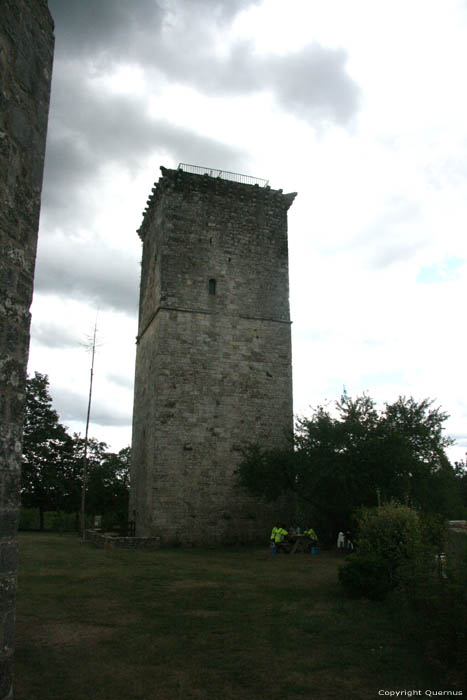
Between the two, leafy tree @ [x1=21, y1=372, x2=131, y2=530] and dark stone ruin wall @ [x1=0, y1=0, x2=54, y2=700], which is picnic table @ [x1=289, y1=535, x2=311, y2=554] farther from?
leafy tree @ [x1=21, y1=372, x2=131, y2=530]

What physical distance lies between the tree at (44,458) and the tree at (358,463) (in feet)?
55.9

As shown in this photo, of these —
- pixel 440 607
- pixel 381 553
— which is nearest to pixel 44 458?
pixel 381 553

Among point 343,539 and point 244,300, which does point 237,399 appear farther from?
point 343,539

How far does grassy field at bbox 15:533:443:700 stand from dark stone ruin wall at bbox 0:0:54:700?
6.73ft

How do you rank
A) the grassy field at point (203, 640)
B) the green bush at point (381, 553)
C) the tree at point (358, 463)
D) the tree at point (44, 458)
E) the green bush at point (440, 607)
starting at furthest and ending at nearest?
1. the tree at point (44, 458)
2. the tree at point (358, 463)
3. the green bush at point (381, 553)
4. the green bush at point (440, 607)
5. the grassy field at point (203, 640)

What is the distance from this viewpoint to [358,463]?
16797 millimetres

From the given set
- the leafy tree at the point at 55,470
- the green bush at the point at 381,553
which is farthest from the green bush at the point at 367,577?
the leafy tree at the point at 55,470

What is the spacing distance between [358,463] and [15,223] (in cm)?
1477

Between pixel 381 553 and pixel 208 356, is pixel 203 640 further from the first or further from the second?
pixel 208 356

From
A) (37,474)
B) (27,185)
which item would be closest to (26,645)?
(27,185)

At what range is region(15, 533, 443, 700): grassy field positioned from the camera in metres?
5.05

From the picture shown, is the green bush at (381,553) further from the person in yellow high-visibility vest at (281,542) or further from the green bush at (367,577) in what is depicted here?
the person in yellow high-visibility vest at (281,542)

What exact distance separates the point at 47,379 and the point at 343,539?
80.9 ft

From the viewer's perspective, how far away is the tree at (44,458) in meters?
31.3
